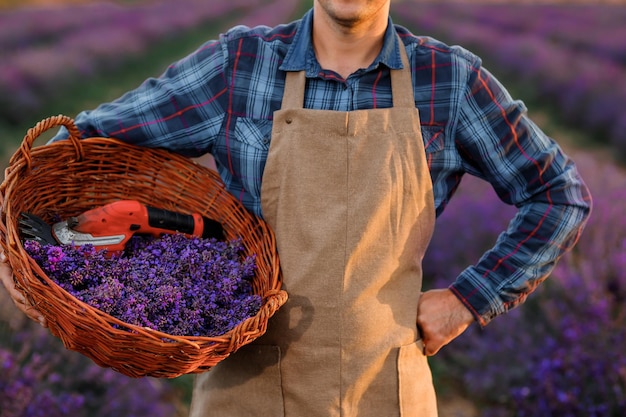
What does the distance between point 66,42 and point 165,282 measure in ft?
40.6

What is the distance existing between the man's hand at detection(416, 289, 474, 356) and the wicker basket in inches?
17.2

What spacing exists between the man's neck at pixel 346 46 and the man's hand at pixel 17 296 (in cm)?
91

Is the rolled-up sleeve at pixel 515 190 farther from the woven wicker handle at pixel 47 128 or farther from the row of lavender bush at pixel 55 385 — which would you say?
the row of lavender bush at pixel 55 385

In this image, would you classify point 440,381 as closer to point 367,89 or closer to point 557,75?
point 367,89

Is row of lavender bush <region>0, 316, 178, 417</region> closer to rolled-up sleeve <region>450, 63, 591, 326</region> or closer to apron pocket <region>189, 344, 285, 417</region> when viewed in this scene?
apron pocket <region>189, 344, 285, 417</region>

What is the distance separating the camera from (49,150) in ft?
5.97

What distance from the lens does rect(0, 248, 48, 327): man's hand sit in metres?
1.56

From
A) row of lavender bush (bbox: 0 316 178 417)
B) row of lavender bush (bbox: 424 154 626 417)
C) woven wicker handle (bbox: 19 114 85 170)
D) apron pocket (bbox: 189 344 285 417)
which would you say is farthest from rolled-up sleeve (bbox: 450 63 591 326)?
row of lavender bush (bbox: 0 316 178 417)

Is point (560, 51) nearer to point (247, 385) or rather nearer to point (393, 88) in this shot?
point (393, 88)

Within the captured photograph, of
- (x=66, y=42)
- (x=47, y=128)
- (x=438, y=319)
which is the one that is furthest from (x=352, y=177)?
(x=66, y=42)

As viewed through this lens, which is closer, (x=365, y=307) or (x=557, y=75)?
(x=365, y=307)

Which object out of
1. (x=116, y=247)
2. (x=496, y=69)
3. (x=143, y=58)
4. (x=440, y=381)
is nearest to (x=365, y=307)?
(x=116, y=247)

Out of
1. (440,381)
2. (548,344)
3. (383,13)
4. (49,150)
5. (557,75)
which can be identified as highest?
(383,13)

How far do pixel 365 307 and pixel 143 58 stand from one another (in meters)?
13.1
